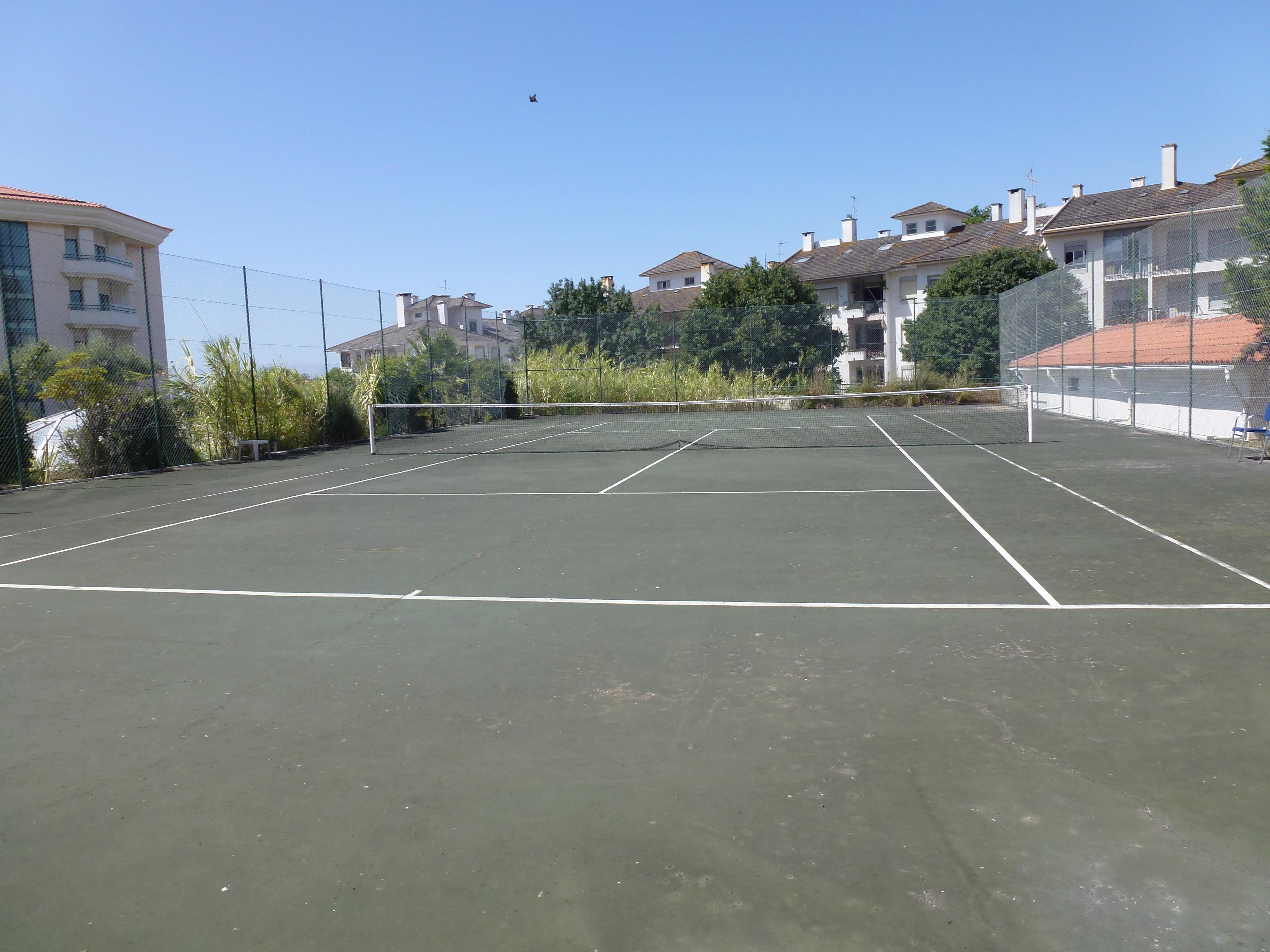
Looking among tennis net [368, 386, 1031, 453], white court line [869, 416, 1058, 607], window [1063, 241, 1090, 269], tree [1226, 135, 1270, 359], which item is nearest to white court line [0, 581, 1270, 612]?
white court line [869, 416, 1058, 607]

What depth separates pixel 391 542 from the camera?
31.4 feet

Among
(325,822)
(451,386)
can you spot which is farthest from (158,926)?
(451,386)

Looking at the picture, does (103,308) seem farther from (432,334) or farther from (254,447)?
(254,447)

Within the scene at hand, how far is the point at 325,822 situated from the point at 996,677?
336 cm

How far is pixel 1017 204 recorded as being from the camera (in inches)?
2638

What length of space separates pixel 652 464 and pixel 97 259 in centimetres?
4748

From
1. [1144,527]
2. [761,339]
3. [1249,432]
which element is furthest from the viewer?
[761,339]

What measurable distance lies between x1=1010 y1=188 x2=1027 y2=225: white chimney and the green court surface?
6414 centimetres

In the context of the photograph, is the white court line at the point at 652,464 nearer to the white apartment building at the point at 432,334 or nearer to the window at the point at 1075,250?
the white apartment building at the point at 432,334

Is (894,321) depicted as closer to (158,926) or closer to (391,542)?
(391,542)

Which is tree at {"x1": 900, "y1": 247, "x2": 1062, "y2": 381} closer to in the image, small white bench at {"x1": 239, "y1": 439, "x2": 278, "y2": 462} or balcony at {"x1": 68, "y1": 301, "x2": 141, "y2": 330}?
small white bench at {"x1": 239, "y1": 439, "x2": 278, "y2": 462}

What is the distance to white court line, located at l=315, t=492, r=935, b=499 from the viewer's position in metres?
12.3

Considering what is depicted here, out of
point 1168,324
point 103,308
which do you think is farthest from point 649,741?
point 103,308

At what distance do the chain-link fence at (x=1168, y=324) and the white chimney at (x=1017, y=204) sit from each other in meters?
43.4
